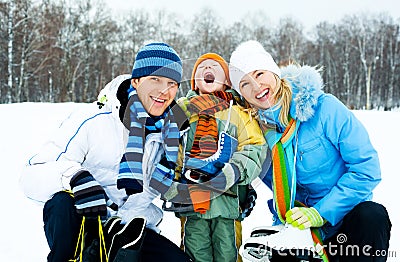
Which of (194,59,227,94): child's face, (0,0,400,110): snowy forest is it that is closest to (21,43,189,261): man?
(194,59,227,94): child's face

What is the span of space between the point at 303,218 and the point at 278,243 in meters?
0.16

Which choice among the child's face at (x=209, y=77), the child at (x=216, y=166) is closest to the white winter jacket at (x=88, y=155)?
the child at (x=216, y=166)

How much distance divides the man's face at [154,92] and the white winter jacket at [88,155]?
12cm

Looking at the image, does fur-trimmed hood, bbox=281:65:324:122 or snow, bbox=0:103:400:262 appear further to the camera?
snow, bbox=0:103:400:262

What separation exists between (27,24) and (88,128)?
66.0 feet

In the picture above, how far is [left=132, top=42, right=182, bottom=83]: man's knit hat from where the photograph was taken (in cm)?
196

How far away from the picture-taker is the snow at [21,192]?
282cm

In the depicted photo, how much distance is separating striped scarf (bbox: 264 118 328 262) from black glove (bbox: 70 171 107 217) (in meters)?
0.85

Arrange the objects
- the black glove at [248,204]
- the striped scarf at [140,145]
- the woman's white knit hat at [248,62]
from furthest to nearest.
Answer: the black glove at [248,204] → the woman's white knit hat at [248,62] → the striped scarf at [140,145]

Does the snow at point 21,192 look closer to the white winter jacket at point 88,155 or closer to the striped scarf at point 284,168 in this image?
the striped scarf at point 284,168

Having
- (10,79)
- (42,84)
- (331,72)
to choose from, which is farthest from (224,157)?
(331,72)

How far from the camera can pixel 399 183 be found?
4.21 m

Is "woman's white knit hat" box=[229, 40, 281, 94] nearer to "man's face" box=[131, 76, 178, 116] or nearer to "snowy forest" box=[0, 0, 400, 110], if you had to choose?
"man's face" box=[131, 76, 178, 116]

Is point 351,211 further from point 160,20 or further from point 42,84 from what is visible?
point 160,20
